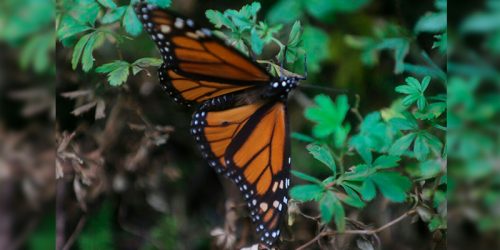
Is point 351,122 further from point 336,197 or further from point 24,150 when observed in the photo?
point 24,150

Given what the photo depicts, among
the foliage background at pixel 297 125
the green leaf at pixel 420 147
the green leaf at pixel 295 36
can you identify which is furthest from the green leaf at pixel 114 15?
the green leaf at pixel 420 147

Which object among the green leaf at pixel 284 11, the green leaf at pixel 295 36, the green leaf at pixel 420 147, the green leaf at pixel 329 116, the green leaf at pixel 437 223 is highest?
the green leaf at pixel 295 36

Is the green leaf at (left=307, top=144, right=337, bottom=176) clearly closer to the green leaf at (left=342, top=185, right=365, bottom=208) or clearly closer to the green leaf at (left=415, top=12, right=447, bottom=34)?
the green leaf at (left=342, top=185, right=365, bottom=208)

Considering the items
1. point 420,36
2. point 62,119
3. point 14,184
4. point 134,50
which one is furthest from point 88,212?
point 420,36

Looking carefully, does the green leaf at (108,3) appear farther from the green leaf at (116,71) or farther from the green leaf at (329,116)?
the green leaf at (329,116)

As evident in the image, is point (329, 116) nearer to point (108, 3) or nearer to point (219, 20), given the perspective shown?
point (219, 20)

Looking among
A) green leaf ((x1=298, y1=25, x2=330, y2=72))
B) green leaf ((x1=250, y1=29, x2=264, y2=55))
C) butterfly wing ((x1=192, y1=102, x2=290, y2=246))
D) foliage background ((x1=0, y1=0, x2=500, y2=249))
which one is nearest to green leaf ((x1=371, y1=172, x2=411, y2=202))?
foliage background ((x1=0, y1=0, x2=500, y2=249))
